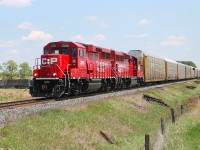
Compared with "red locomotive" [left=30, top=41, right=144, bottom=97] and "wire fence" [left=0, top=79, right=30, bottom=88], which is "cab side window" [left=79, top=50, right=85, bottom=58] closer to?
"red locomotive" [left=30, top=41, right=144, bottom=97]

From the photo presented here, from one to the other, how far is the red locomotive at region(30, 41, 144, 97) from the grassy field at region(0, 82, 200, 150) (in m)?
2.25

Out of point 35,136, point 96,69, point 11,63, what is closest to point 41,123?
point 35,136

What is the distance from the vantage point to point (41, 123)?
46.8ft

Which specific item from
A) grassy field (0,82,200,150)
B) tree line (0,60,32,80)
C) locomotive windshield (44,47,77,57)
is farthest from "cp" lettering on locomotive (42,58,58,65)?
tree line (0,60,32,80)

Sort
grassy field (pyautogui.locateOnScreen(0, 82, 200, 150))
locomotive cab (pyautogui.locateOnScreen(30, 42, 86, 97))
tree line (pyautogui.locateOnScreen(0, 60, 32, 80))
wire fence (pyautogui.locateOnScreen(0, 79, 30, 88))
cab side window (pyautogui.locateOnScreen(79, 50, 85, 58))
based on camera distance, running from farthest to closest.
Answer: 1. tree line (pyautogui.locateOnScreen(0, 60, 32, 80))
2. wire fence (pyautogui.locateOnScreen(0, 79, 30, 88))
3. cab side window (pyautogui.locateOnScreen(79, 50, 85, 58))
4. locomotive cab (pyautogui.locateOnScreen(30, 42, 86, 97))
5. grassy field (pyautogui.locateOnScreen(0, 82, 200, 150))

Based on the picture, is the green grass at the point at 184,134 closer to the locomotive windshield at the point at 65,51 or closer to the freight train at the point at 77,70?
the freight train at the point at 77,70

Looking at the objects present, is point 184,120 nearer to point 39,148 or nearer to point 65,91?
point 65,91

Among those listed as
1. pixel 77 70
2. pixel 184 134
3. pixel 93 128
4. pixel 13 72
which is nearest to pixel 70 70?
pixel 77 70

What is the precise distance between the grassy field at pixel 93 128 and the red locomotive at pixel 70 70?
2248mm

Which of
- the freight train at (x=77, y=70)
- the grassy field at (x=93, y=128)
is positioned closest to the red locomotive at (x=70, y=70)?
the freight train at (x=77, y=70)

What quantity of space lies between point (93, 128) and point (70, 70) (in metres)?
6.74

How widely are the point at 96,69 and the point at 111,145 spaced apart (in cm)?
1222

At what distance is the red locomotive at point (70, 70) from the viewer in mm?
21828

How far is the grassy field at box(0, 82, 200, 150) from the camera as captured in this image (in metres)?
12.6
